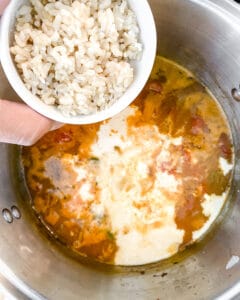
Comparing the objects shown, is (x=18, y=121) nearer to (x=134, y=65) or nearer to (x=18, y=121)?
(x=18, y=121)

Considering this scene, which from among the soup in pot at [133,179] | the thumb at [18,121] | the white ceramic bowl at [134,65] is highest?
the white ceramic bowl at [134,65]

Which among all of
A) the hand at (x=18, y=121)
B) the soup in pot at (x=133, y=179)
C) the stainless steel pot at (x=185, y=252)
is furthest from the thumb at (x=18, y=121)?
the soup in pot at (x=133, y=179)

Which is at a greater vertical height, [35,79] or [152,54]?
[152,54]

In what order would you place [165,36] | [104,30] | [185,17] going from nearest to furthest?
[104,30]
[185,17]
[165,36]

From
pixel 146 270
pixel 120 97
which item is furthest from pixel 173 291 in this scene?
pixel 120 97

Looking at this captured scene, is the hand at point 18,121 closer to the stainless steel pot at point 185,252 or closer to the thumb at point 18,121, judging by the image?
the thumb at point 18,121

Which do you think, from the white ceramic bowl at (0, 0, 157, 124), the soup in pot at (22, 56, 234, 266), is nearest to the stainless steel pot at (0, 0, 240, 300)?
the soup in pot at (22, 56, 234, 266)

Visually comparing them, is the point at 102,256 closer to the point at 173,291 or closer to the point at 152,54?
the point at 173,291

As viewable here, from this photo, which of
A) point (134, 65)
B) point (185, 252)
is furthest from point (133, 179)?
point (134, 65)
